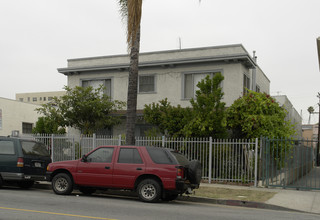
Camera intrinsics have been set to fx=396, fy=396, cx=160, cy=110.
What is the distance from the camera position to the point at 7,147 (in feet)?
44.5

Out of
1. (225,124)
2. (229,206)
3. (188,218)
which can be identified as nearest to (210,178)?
(225,124)

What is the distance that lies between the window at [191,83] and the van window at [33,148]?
9262 millimetres

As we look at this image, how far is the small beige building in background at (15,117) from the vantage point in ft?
123

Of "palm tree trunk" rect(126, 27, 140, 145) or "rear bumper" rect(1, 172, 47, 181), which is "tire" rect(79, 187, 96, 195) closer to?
"rear bumper" rect(1, 172, 47, 181)

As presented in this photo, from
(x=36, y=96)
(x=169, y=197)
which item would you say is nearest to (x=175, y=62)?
(x=169, y=197)

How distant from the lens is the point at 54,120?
69.4 ft

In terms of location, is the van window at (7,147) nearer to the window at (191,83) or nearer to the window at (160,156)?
the window at (160,156)

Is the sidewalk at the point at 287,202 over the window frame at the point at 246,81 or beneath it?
beneath

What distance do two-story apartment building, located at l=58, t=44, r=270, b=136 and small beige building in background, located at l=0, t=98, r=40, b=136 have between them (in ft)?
52.4

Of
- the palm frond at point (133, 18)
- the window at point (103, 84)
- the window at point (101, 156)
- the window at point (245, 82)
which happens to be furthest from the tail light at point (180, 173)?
the window at point (103, 84)

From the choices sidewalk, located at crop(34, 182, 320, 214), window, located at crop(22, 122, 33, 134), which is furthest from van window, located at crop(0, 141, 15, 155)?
window, located at crop(22, 122, 33, 134)

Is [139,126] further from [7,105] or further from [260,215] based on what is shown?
[7,105]

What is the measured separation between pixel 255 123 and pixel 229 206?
251 inches

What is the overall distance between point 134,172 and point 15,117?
30974mm
